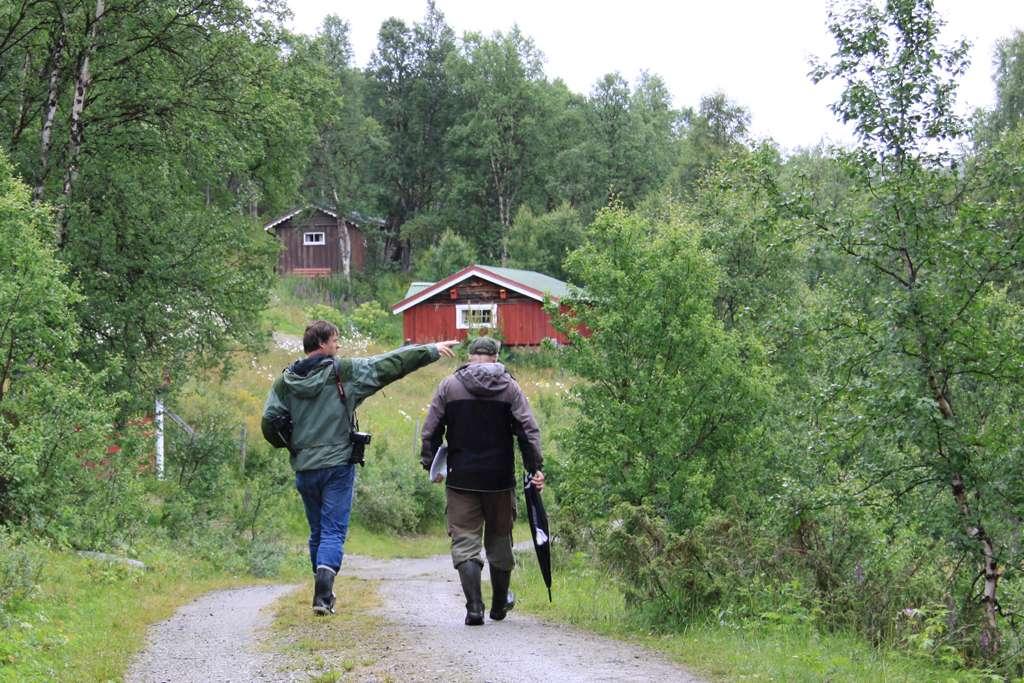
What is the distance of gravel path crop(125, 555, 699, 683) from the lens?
616 centimetres

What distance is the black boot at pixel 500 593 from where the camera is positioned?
830 cm

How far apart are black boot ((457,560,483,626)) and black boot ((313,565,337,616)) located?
3.27ft

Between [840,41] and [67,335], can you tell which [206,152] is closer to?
[67,335]

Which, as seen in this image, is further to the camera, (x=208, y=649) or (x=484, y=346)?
(x=484, y=346)

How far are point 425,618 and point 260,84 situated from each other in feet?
47.5

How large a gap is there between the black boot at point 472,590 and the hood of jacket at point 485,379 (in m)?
1.27

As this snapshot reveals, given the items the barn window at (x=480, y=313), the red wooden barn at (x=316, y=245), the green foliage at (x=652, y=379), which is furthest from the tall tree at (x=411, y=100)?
the green foliage at (x=652, y=379)

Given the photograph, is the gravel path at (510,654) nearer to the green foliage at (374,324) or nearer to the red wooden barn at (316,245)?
the green foliage at (374,324)

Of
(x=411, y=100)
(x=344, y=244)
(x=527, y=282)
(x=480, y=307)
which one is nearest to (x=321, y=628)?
(x=480, y=307)

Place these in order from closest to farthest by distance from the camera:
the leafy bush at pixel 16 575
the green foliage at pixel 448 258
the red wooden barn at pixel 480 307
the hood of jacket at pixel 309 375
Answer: the hood of jacket at pixel 309 375 < the leafy bush at pixel 16 575 < the red wooden barn at pixel 480 307 < the green foliage at pixel 448 258

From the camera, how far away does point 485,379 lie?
8.04 meters

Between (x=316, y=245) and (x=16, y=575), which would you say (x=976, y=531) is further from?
(x=316, y=245)

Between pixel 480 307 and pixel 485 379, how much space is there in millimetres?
41799

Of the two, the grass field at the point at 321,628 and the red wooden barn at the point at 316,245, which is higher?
the red wooden barn at the point at 316,245
